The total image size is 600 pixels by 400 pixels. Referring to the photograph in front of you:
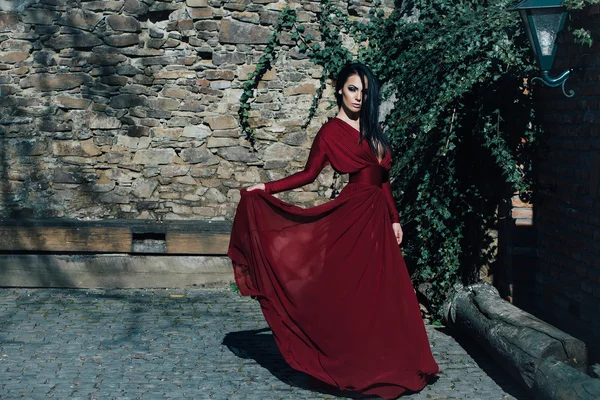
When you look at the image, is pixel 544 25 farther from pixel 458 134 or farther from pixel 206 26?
pixel 206 26

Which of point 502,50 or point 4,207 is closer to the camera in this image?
point 502,50

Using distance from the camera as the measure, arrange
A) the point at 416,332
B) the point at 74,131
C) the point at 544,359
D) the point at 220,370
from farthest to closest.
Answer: the point at 74,131 → the point at 220,370 → the point at 416,332 → the point at 544,359

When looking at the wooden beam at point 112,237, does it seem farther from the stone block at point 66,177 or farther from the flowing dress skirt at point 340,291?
the flowing dress skirt at point 340,291

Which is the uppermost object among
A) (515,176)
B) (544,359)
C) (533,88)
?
(533,88)

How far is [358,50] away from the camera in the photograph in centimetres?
764

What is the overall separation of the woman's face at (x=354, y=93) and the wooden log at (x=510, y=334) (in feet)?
5.27

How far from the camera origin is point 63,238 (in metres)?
7.25

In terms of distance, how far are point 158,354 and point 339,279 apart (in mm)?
1472

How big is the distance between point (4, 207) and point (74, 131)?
963 mm

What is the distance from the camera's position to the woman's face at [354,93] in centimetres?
475

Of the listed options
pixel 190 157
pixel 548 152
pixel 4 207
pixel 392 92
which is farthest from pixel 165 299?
pixel 548 152

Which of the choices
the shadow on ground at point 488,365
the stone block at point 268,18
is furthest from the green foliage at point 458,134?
the stone block at point 268,18

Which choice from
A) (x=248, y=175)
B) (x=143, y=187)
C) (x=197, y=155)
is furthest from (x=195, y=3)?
(x=143, y=187)

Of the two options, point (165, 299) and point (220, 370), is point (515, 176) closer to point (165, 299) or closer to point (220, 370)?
point (220, 370)
